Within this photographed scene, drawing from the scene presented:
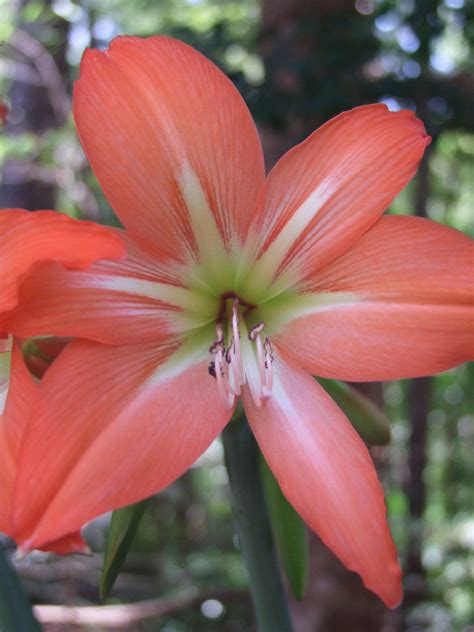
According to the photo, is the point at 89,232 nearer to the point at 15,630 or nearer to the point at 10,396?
the point at 10,396

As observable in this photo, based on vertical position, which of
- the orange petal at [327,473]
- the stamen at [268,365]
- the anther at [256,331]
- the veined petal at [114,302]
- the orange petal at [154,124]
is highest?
the orange petal at [154,124]

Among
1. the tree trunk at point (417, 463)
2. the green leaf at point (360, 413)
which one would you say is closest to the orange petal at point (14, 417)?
the green leaf at point (360, 413)

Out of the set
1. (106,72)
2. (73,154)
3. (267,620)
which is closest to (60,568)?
(73,154)

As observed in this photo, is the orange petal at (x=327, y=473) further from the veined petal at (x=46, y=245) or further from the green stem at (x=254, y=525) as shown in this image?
the veined petal at (x=46, y=245)

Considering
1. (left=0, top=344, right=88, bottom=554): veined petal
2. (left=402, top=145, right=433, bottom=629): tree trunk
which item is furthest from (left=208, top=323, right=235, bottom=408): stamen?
(left=402, top=145, right=433, bottom=629): tree trunk

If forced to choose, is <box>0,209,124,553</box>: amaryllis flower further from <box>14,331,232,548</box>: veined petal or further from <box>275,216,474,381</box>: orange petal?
<box>275,216,474,381</box>: orange petal

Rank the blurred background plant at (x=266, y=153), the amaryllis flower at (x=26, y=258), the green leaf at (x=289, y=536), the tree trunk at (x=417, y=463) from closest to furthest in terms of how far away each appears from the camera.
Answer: the amaryllis flower at (x=26, y=258) < the green leaf at (x=289, y=536) < the blurred background plant at (x=266, y=153) < the tree trunk at (x=417, y=463)

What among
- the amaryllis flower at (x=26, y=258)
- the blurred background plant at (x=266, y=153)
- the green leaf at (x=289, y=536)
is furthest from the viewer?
the blurred background plant at (x=266, y=153)

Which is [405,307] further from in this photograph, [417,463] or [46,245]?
[417,463]
